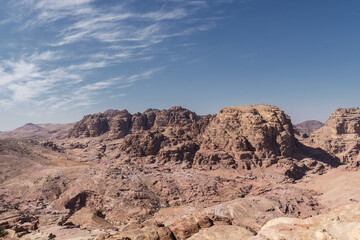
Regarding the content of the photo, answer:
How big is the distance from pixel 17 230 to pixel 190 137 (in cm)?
5415

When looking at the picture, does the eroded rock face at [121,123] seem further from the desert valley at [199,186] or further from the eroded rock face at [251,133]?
the eroded rock face at [251,133]

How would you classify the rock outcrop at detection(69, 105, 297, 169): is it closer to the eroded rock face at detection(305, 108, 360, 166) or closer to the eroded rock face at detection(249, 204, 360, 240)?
the eroded rock face at detection(305, 108, 360, 166)

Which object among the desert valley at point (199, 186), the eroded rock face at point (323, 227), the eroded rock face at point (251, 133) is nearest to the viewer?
the eroded rock face at point (323, 227)

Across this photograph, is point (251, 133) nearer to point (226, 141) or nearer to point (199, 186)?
point (226, 141)

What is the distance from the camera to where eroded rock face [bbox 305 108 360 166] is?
79938 millimetres

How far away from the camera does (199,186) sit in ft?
165

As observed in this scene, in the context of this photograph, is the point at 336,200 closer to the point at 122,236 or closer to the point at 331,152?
the point at 122,236

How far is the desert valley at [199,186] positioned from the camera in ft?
56.5

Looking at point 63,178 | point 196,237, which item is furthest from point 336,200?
point 63,178

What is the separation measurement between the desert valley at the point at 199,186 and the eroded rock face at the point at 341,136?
1.26ft

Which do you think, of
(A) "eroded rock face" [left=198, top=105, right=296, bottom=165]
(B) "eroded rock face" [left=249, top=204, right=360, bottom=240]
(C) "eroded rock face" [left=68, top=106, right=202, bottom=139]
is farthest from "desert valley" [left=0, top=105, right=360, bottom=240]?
(C) "eroded rock face" [left=68, top=106, right=202, bottom=139]

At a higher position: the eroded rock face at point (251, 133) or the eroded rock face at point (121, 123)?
the eroded rock face at point (121, 123)

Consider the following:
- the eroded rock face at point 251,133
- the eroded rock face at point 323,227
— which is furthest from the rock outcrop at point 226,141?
the eroded rock face at point 323,227

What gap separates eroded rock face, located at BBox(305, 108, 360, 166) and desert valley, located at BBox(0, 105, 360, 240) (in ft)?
1.26
